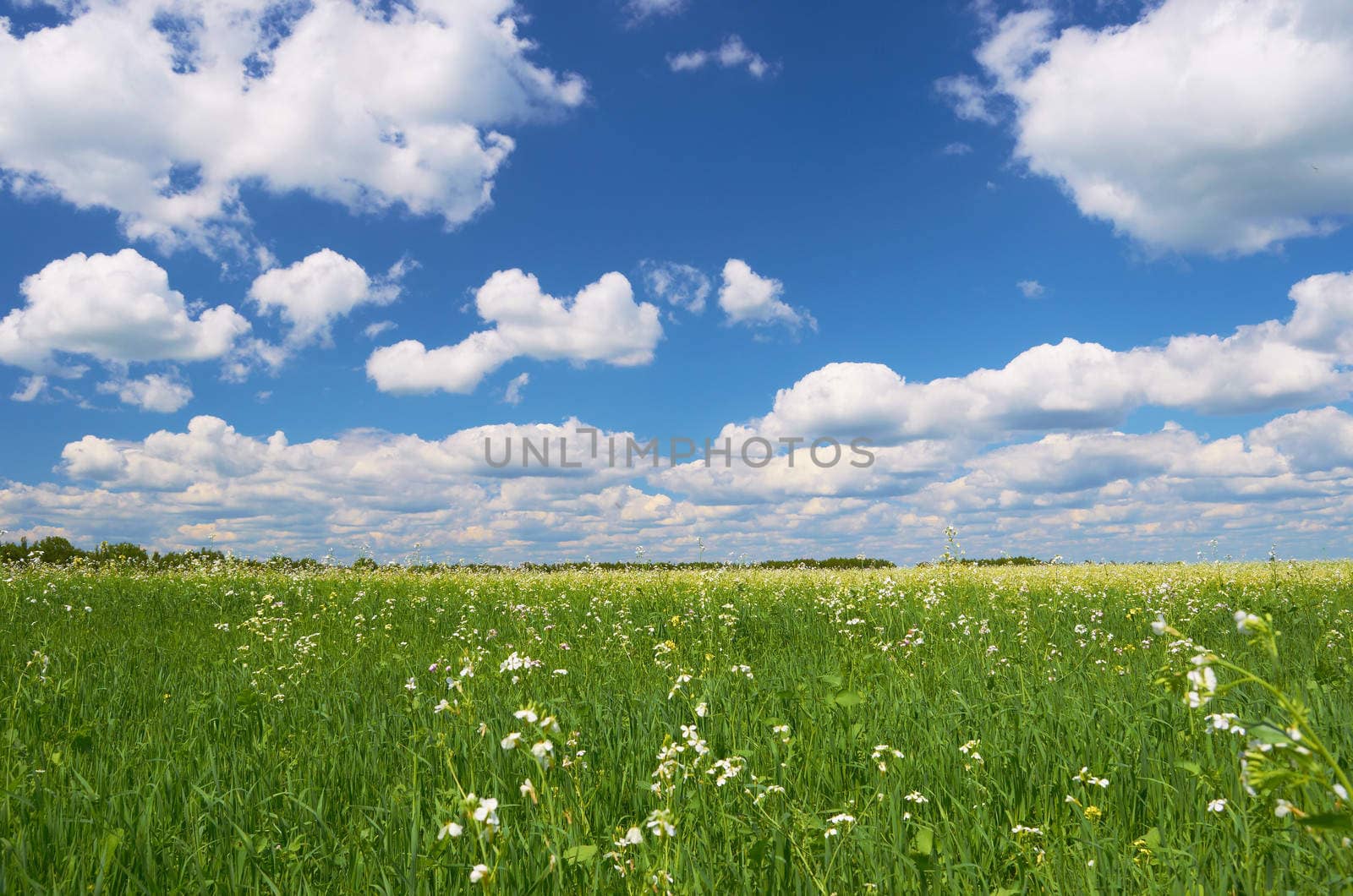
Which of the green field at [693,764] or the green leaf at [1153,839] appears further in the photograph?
the green leaf at [1153,839]

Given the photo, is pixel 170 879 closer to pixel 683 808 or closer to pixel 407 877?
pixel 407 877

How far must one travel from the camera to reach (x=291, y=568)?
86.0 feet

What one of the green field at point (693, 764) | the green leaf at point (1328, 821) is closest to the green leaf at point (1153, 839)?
the green field at point (693, 764)

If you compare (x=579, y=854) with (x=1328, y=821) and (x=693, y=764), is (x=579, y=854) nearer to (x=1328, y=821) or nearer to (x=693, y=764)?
(x=693, y=764)

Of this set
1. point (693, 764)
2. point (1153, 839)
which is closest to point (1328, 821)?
point (1153, 839)

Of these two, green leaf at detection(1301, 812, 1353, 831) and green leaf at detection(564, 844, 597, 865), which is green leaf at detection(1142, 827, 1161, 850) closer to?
green leaf at detection(1301, 812, 1353, 831)

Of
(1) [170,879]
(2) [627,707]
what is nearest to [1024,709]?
(2) [627,707]

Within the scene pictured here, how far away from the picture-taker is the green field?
11.3 ft

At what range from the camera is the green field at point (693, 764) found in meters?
3.44

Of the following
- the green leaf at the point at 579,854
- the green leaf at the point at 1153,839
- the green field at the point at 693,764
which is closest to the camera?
the green leaf at the point at 579,854

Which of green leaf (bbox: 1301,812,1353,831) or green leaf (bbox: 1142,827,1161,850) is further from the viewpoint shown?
green leaf (bbox: 1142,827,1161,850)

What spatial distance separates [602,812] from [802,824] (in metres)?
1.27

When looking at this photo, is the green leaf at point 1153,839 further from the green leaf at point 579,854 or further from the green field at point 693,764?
the green leaf at point 579,854

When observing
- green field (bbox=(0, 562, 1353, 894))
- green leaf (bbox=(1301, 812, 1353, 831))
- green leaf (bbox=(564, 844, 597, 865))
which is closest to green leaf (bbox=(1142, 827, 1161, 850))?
green field (bbox=(0, 562, 1353, 894))
